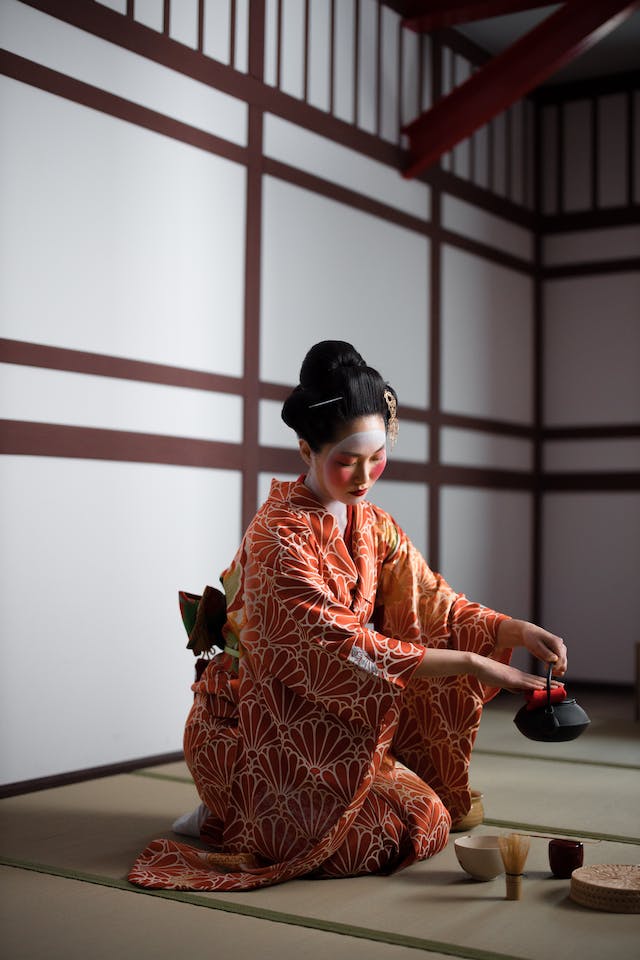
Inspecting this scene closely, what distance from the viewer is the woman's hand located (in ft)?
8.70

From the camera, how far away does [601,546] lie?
6473 millimetres

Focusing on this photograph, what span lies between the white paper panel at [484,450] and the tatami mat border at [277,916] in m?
3.57

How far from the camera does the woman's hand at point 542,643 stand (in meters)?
2.65

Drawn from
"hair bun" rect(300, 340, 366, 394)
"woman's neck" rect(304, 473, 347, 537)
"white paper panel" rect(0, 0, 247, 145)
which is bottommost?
"woman's neck" rect(304, 473, 347, 537)

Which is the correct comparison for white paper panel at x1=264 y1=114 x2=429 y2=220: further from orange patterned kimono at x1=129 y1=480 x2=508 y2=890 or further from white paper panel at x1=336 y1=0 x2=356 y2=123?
orange patterned kimono at x1=129 y1=480 x2=508 y2=890

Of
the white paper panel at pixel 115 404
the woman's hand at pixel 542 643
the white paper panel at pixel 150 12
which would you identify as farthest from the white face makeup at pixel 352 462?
the white paper panel at pixel 150 12

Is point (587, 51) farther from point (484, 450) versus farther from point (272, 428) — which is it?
point (272, 428)

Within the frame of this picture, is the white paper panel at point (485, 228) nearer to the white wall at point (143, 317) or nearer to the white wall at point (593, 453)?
the white wall at point (593, 453)

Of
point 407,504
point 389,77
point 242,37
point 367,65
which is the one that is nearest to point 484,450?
point 407,504

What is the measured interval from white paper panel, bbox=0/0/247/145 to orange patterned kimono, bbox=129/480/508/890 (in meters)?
1.69

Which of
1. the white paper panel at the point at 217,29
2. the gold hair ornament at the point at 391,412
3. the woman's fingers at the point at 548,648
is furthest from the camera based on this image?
the white paper panel at the point at 217,29

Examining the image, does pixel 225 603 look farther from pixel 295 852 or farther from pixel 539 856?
pixel 539 856

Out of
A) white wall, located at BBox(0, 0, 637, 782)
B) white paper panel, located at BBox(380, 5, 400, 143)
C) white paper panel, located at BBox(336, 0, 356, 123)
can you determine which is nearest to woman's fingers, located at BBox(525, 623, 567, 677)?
white wall, located at BBox(0, 0, 637, 782)

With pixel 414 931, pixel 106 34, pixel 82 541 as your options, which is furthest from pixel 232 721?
pixel 106 34
